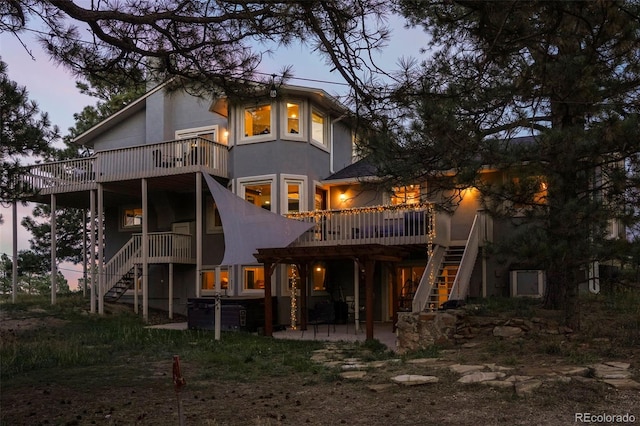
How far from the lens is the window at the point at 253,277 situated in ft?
57.5

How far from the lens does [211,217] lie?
18984 millimetres

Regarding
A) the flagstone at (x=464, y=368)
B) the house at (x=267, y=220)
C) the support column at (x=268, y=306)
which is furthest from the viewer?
the house at (x=267, y=220)

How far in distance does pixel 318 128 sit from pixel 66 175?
8.32m

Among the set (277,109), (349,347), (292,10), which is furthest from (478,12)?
(277,109)

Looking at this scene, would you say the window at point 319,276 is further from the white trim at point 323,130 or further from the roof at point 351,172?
the white trim at point 323,130

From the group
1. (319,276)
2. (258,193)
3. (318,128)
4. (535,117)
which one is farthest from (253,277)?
(535,117)

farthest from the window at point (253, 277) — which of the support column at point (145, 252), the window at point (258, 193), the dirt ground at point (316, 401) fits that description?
the dirt ground at point (316, 401)

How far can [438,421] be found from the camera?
560 centimetres

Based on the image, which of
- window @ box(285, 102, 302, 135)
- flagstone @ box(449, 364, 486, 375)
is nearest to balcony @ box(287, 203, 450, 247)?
window @ box(285, 102, 302, 135)

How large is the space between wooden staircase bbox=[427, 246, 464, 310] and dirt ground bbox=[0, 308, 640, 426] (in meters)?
5.54

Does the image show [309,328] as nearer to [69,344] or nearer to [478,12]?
[69,344]

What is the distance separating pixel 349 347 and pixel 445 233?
5034 mm

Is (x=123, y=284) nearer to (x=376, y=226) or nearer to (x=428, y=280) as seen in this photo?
(x=376, y=226)

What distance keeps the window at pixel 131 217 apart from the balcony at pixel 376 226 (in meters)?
7.67
